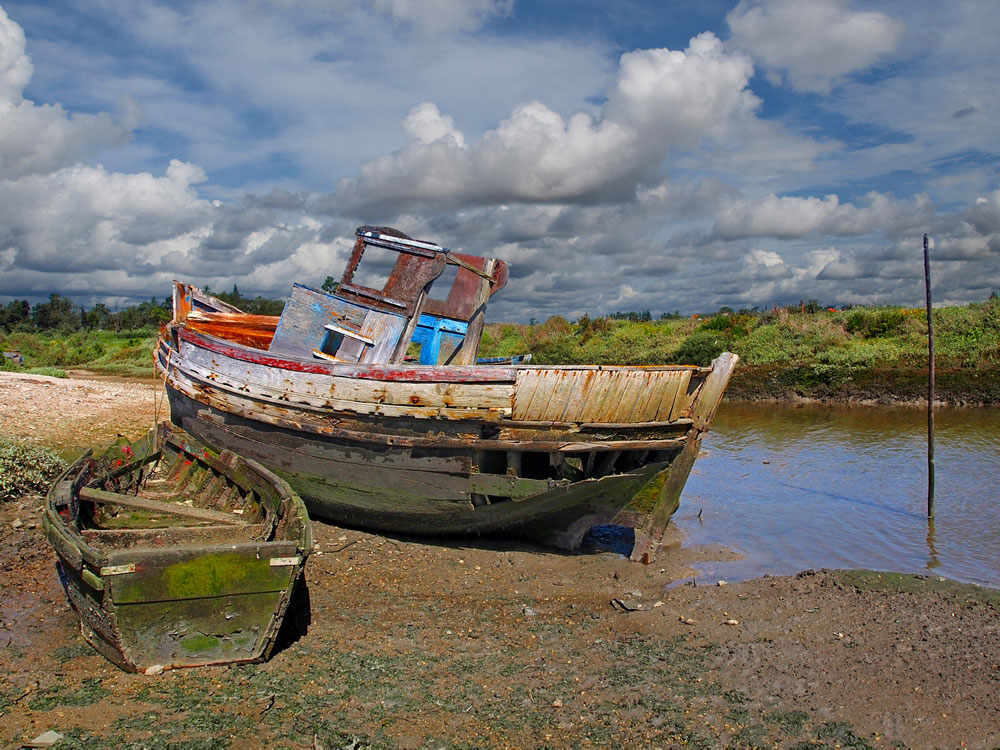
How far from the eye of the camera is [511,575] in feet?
24.3

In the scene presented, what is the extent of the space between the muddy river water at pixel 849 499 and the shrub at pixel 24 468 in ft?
27.6

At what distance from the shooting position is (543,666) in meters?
5.25

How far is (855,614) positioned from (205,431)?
8253mm

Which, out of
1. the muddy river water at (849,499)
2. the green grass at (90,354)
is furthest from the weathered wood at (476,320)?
the green grass at (90,354)

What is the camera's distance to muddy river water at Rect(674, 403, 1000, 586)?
26.8 feet

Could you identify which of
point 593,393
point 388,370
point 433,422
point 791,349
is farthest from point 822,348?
point 388,370

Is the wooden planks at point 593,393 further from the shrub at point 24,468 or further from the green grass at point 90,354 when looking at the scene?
the green grass at point 90,354

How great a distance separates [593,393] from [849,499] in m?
6.30

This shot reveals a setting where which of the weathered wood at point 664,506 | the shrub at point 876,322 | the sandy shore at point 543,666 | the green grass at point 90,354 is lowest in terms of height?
the sandy shore at point 543,666

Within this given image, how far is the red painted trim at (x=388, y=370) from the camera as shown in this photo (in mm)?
7133

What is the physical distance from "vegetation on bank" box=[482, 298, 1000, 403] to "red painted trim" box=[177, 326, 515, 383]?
62.6 feet

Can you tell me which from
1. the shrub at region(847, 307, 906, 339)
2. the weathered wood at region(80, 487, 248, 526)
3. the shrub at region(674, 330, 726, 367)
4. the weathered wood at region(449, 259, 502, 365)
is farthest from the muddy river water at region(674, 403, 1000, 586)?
the shrub at region(847, 307, 906, 339)

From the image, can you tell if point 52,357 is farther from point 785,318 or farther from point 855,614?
point 855,614

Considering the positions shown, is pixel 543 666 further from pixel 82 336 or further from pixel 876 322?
pixel 82 336
